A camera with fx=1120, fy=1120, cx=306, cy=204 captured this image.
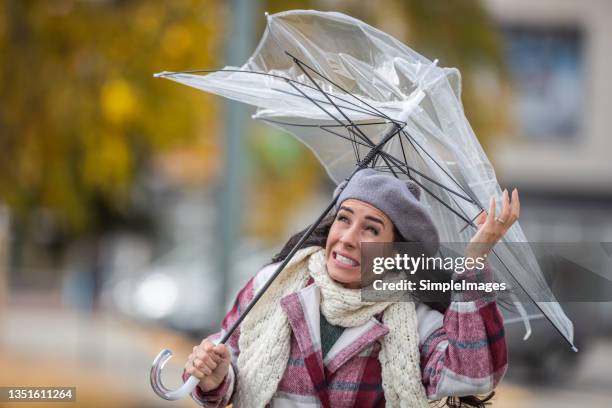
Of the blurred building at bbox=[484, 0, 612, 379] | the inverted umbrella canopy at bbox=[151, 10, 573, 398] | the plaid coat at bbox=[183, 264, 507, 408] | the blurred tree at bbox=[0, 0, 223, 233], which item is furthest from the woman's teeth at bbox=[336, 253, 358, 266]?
the blurred building at bbox=[484, 0, 612, 379]

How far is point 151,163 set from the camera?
11.2 meters

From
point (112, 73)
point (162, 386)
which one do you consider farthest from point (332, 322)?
point (112, 73)

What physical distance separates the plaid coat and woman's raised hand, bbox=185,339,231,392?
1.7 inches

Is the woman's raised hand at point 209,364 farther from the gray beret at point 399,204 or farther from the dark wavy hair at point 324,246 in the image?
the gray beret at point 399,204

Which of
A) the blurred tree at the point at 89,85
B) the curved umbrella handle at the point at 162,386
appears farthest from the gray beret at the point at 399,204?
the blurred tree at the point at 89,85

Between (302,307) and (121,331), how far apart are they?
15404mm

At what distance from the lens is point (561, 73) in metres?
27.8

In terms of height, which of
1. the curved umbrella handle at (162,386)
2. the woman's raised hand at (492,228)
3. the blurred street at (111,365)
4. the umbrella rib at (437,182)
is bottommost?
the blurred street at (111,365)

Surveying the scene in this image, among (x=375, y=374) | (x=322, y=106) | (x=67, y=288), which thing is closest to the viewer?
(x=375, y=374)

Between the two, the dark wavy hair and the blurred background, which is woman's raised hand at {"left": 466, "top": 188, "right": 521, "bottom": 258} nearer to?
the dark wavy hair

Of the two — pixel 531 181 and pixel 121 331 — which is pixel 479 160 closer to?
pixel 121 331

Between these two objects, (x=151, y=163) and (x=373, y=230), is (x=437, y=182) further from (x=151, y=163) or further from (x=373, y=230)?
(x=151, y=163)

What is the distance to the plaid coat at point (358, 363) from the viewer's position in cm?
278

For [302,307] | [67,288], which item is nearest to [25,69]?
[302,307]
